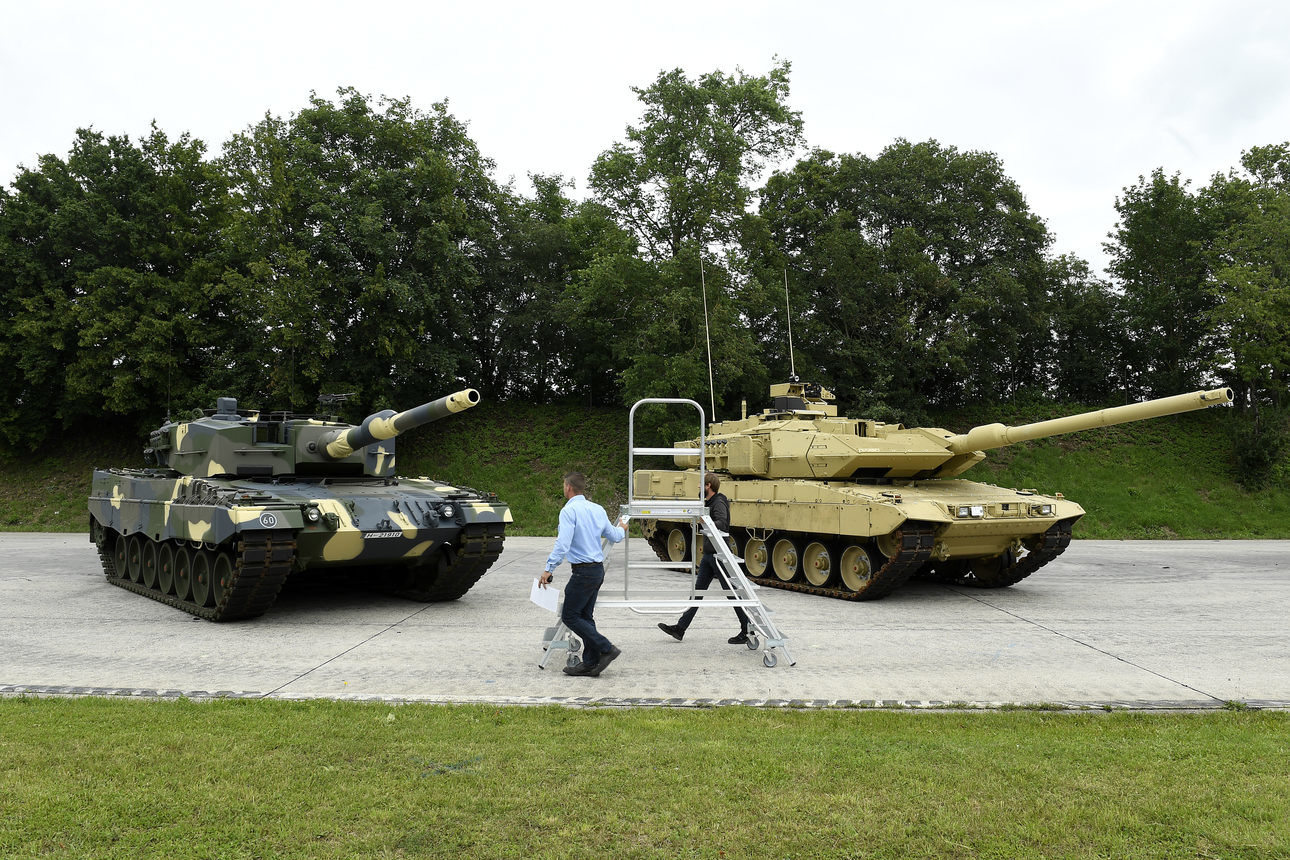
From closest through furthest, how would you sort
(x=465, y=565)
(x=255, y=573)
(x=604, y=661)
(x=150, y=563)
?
(x=604, y=661)
(x=255, y=573)
(x=465, y=565)
(x=150, y=563)

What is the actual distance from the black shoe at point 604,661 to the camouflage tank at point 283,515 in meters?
3.43

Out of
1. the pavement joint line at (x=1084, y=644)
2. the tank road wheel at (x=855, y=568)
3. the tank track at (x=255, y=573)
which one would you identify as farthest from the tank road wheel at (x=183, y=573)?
the pavement joint line at (x=1084, y=644)

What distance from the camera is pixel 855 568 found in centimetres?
1291

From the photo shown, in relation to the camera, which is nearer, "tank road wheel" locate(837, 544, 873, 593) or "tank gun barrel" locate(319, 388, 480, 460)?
"tank gun barrel" locate(319, 388, 480, 460)

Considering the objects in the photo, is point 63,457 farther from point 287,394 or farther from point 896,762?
point 896,762

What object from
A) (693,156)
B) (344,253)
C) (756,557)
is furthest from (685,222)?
(756,557)

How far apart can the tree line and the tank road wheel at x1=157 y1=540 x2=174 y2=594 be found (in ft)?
46.3

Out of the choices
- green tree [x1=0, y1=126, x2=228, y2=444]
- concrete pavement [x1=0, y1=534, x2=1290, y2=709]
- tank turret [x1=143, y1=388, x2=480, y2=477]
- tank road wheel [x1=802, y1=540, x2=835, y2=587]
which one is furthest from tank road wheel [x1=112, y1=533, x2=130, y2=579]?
green tree [x1=0, y1=126, x2=228, y2=444]

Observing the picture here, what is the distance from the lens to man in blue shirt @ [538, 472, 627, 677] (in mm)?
7340

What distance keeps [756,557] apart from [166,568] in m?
8.64

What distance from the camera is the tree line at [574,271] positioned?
2642cm

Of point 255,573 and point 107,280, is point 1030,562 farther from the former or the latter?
point 107,280

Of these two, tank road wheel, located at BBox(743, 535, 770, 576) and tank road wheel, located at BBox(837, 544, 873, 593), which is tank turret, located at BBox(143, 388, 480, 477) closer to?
tank road wheel, located at BBox(743, 535, 770, 576)

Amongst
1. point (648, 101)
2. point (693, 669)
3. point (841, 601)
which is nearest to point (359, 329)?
point (648, 101)
